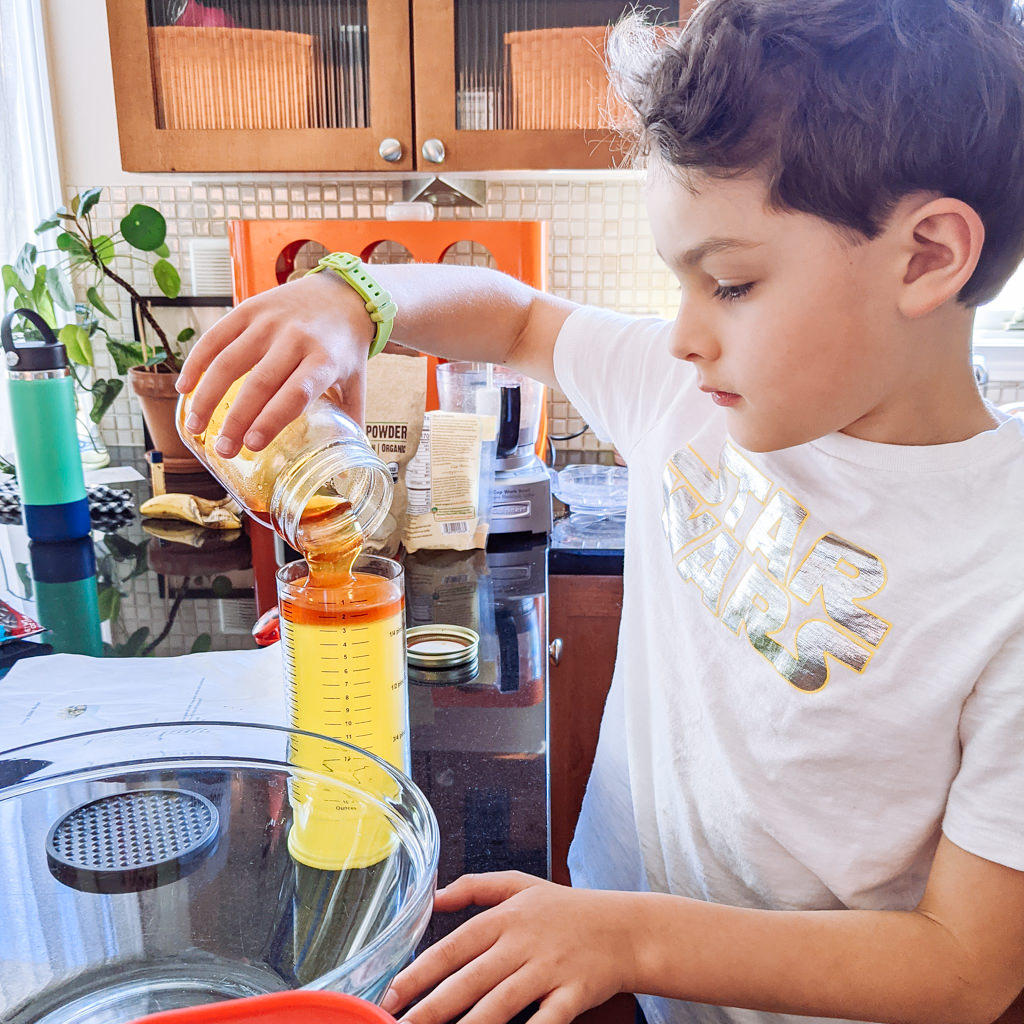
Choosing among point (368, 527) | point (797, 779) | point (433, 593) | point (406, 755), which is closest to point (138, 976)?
point (406, 755)

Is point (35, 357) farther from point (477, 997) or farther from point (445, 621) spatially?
point (477, 997)

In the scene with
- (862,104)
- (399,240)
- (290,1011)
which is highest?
(862,104)

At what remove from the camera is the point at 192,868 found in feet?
1.71

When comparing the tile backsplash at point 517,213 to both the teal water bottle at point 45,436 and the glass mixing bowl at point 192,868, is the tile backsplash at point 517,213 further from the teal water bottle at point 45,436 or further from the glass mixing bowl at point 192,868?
the glass mixing bowl at point 192,868

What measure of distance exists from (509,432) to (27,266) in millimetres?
950

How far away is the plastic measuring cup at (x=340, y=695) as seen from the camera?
1.65 ft

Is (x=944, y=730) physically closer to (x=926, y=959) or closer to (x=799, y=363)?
(x=926, y=959)

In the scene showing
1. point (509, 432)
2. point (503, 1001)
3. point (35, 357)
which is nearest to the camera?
point (503, 1001)

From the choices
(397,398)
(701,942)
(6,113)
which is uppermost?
(6,113)

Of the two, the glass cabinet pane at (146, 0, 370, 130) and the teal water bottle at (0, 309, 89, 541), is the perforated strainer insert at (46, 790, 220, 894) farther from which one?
the glass cabinet pane at (146, 0, 370, 130)

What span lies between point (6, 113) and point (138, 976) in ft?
5.44

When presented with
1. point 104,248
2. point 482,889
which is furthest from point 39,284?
point 482,889

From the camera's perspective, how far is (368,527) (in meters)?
0.64

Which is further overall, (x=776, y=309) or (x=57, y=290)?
(x=57, y=290)
